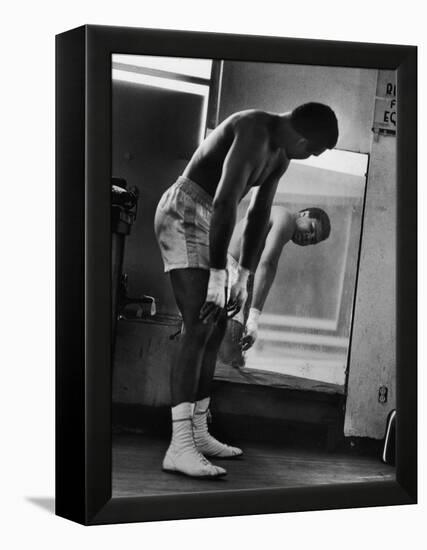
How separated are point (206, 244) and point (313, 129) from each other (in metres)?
0.67

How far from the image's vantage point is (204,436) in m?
5.25

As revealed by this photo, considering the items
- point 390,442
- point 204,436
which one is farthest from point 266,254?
point 390,442

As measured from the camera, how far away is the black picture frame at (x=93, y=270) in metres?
4.98

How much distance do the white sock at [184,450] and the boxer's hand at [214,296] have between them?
0.35 metres

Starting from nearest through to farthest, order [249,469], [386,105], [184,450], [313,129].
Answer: [184,450]
[249,469]
[313,129]
[386,105]

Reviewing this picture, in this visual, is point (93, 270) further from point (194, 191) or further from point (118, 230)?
point (194, 191)

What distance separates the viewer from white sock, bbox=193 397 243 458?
523cm

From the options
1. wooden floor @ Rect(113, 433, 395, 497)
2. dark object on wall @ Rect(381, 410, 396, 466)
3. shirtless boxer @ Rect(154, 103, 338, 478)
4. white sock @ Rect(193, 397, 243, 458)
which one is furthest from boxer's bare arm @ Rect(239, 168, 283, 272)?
dark object on wall @ Rect(381, 410, 396, 466)

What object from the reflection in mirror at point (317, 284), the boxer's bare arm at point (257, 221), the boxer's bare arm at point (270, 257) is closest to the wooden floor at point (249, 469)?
the reflection in mirror at point (317, 284)

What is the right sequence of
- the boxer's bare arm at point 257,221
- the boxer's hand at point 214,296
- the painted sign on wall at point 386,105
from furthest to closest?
the painted sign on wall at point 386,105 → the boxer's bare arm at point 257,221 → the boxer's hand at point 214,296

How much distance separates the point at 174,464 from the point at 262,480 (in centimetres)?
39

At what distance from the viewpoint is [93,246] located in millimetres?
4980

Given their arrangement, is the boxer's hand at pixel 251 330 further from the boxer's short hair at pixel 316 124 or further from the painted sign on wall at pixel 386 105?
the painted sign on wall at pixel 386 105

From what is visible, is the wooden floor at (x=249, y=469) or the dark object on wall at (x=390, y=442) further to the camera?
the dark object on wall at (x=390, y=442)
